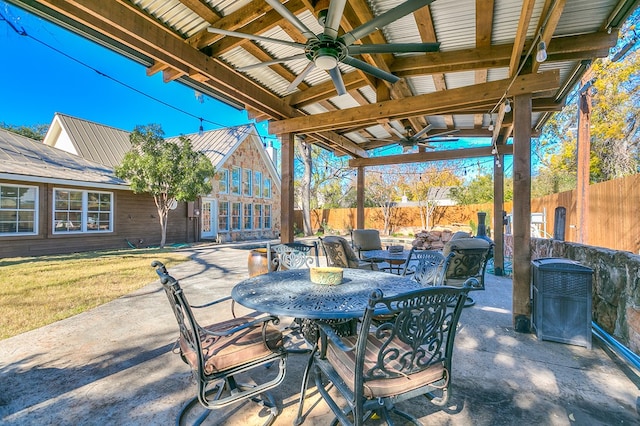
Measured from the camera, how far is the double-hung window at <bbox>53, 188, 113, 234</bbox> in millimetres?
9164

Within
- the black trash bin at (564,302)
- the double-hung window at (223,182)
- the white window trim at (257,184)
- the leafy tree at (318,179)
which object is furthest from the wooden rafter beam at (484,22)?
the white window trim at (257,184)

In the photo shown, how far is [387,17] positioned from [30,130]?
30318 millimetres

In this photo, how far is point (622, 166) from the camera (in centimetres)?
1052

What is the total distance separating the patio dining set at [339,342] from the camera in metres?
1.43

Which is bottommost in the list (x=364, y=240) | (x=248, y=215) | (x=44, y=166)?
(x=364, y=240)

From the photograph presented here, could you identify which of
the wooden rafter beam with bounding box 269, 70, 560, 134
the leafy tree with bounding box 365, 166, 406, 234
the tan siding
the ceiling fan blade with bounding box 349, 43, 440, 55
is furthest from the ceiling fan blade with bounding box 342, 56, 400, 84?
the leafy tree with bounding box 365, 166, 406, 234

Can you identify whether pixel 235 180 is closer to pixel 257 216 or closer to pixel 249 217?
pixel 249 217

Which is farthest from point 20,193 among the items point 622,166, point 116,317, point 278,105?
point 622,166

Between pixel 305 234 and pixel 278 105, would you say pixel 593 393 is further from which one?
pixel 305 234

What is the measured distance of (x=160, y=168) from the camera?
9680 mm

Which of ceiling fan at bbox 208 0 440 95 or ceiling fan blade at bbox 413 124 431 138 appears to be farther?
ceiling fan blade at bbox 413 124 431 138

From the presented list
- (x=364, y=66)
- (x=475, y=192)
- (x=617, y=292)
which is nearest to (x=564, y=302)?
(x=617, y=292)

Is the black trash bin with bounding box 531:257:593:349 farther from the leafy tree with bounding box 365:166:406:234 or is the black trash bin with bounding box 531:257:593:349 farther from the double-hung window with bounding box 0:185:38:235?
the leafy tree with bounding box 365:166:406:234

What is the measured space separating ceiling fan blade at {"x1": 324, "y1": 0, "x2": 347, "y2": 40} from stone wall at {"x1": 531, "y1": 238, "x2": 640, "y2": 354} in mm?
3218
